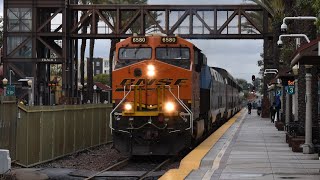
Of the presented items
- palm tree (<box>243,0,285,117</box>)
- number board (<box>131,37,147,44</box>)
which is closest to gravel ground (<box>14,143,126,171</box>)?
number board (<box>131,37,147,44</box>)

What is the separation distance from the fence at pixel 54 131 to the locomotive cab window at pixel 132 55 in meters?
2.99

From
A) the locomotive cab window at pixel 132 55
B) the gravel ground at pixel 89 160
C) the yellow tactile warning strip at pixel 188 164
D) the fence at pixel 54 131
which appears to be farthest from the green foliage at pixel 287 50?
the locomotive cab window at pixel 132 55

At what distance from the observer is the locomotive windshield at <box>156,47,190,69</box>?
20641 mm

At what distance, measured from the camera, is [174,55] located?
2086 centimetres

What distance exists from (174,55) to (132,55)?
1.41 meters

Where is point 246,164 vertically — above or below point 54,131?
below

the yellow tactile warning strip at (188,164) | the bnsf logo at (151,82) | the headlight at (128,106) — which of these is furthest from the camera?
the bnsf logo at (151,82)

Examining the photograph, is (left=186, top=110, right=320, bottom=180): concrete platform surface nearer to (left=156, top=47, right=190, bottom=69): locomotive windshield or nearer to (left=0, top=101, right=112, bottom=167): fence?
(left=156, top=47, right=190, bottom=69): locomotive windshield

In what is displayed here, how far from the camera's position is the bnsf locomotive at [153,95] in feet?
64.6

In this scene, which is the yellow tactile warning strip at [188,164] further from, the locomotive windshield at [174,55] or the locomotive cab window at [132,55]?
the locomotive cab window at [132,55]

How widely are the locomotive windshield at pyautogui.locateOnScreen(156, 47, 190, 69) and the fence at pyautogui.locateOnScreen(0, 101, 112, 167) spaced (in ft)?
13.8

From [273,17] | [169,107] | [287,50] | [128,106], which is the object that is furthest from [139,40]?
[273,17]

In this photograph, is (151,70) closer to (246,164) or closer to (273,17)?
(246,164)

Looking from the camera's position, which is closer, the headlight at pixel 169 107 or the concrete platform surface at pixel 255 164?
the concrete platform surface at pixel 255 164
